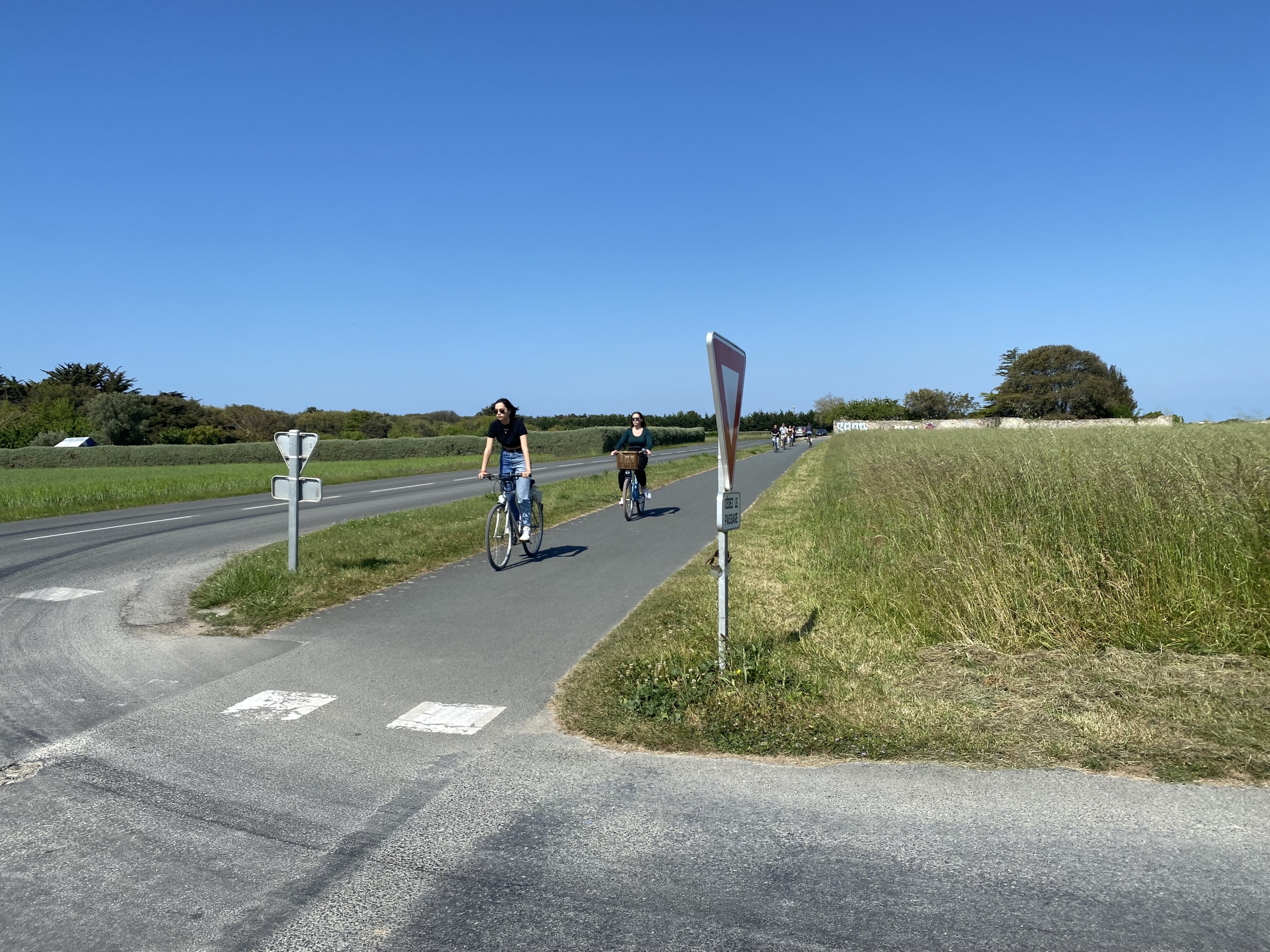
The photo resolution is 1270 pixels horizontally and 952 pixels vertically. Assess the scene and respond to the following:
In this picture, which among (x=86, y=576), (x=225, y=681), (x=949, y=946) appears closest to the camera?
(x=949, y=946)

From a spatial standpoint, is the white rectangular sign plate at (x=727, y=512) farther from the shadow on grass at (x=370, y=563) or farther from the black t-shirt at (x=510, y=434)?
the shadow on grass at (x=370, y=563)

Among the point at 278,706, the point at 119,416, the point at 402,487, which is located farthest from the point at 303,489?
the point at 119,416

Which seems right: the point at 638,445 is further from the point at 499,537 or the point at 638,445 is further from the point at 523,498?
the point at 499,537

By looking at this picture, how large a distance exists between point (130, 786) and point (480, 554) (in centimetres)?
784

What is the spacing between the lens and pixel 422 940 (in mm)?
2605

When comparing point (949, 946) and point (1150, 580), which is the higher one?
point (1150, 580)

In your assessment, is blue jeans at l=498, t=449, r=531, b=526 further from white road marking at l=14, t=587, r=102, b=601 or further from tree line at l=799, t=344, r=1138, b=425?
tree line at l=799, t=344, r=1138, b=425

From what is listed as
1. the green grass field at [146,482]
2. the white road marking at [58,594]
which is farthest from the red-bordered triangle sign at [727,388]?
the green grass field at [146,482]

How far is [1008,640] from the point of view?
19.1ft

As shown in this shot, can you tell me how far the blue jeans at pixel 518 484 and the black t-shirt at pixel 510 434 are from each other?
0.09m

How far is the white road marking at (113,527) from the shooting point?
535 inches

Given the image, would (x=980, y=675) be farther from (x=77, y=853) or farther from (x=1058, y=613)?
(x=77, y=853)

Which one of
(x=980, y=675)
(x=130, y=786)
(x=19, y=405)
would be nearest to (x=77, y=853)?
(x=130, y=786)

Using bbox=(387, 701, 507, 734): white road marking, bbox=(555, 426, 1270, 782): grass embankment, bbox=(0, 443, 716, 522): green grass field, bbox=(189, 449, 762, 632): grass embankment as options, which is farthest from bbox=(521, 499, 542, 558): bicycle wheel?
bbox=(0, 443, 716, 522): green grass field
